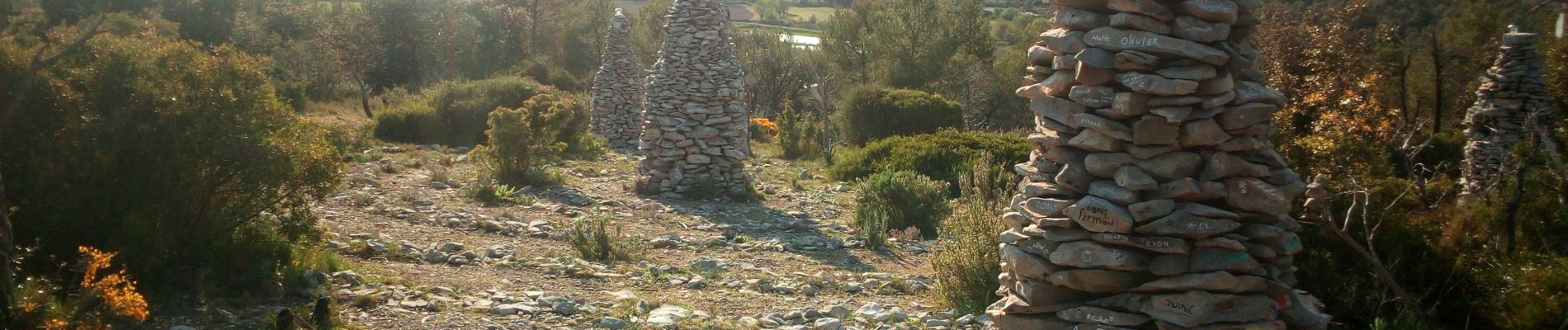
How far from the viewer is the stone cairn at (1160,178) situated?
4.67m

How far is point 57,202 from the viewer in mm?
6684

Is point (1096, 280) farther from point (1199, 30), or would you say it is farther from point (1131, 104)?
point (1199, 30)

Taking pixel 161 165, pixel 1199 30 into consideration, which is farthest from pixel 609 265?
pixel 1199 30

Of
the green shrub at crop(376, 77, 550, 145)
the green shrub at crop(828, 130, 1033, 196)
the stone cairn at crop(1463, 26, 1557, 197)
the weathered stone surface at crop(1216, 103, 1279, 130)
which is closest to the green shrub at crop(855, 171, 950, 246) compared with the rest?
the green shrub at crop(828, 130, 1033, 196)

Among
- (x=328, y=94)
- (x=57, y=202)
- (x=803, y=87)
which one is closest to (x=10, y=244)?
(x=57, y=202)

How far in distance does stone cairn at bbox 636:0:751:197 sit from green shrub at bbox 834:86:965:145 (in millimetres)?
8047

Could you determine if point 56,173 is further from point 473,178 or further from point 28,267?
point 473,178

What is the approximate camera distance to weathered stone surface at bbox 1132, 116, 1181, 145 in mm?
4684

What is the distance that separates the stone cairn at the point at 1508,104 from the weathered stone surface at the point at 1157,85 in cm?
798

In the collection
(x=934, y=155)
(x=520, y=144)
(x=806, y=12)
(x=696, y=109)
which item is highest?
(x=696, y=109)

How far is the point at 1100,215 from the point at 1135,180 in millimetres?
214

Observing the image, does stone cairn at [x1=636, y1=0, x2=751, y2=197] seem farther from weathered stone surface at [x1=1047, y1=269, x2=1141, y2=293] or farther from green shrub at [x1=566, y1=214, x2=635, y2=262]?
weathered stone surface at [x1=1047, y1=269, x2=1141, y2=293]

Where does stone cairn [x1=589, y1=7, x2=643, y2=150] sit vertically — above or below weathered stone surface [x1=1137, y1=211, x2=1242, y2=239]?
below

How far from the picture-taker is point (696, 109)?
14406 mm
